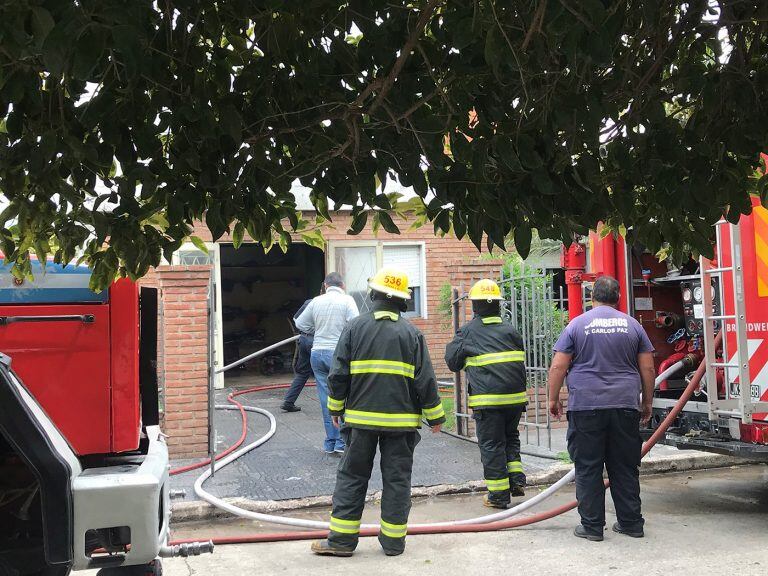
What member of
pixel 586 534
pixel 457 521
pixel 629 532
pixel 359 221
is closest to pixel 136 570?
pixel 359 221

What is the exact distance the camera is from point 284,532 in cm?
581

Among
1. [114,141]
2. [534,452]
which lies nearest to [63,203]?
[114,141]

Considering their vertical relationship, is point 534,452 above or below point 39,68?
below

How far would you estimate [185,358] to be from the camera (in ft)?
25.8

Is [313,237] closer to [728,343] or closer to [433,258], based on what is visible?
[728,343]

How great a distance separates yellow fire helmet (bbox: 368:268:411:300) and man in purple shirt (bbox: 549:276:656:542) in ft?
4.10

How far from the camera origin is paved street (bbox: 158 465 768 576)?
494cm

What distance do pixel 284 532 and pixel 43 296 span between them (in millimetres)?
2797

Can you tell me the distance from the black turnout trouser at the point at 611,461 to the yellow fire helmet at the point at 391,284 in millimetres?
1534

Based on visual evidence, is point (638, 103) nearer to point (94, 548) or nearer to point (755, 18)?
point (755, 18)

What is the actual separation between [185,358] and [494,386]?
10.5 ft

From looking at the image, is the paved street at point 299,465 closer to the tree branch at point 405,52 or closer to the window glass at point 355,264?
the window glass at point 355,264

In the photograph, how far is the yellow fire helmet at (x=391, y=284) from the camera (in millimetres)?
5582

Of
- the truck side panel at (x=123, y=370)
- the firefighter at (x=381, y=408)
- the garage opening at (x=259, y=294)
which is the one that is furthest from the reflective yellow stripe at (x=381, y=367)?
the garage opening at (x=259, y=294)
